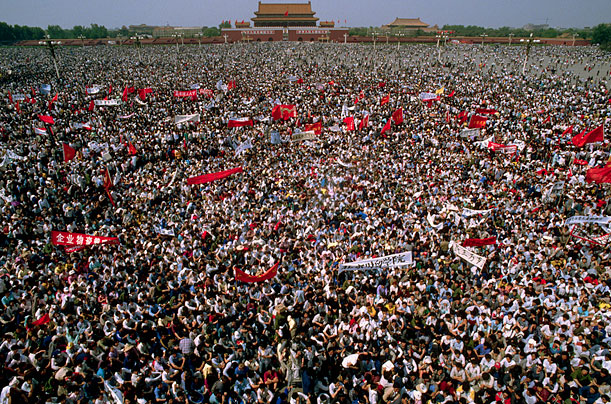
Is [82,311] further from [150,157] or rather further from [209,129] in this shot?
[209,129]

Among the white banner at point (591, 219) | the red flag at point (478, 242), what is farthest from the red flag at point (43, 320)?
the white banner at point (591, 219)

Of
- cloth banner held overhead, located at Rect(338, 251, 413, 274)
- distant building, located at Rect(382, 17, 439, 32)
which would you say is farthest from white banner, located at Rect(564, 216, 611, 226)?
distant building, located at Rect(382, 17, 439, 32)

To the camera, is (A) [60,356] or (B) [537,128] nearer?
(A) [60,356]

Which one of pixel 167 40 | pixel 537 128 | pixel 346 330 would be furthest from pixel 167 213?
pixel 167 40

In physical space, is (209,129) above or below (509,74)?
below

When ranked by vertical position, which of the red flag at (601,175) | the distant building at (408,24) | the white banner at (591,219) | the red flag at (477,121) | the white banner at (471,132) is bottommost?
the white banner at (591,219)

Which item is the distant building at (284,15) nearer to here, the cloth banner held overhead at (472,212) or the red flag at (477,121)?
the red flag at (477,121)

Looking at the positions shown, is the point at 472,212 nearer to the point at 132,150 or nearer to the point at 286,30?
the point at 132,150

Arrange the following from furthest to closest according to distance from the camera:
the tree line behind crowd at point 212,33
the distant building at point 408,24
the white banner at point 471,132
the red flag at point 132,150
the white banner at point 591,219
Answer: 1. the distant building at point 408,24
2. the tree line behind crowd at point 212,33
3. the white banner at point 471,132
4. the red flag at point 132,150
5. the white banner at point 591,219
